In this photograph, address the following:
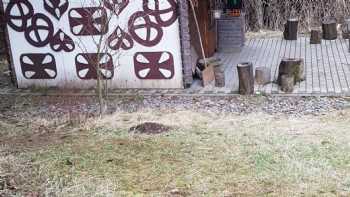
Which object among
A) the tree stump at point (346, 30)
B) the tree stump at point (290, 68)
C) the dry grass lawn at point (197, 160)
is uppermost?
the tree stump at point (346, 30)

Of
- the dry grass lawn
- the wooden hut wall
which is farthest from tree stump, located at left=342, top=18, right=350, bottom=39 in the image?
the dry grass lawn

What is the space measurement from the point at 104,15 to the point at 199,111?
192 cm

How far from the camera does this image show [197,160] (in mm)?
4801

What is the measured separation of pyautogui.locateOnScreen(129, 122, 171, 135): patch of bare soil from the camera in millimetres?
5711

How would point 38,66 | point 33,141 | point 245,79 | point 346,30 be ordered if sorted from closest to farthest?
point 33,141 → point 245,79 → point 38,66 → point 346,30

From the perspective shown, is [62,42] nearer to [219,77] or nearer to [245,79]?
[219,77]

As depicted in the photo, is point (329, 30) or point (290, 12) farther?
point (290, 12)

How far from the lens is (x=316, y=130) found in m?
5.46

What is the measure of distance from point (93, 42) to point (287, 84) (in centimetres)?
308

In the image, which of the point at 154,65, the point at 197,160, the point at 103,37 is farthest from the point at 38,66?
the point at 197,160

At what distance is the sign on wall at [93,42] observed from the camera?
7.47 metres

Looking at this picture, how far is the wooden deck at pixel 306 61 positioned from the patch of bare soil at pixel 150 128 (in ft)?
6.10

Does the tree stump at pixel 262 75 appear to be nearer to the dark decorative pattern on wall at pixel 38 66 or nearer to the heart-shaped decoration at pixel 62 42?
the heart-shaped decoration at pixel 62 42

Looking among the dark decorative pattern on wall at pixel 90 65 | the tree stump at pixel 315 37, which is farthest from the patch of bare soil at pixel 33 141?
the tree stump at pixel 315 37
